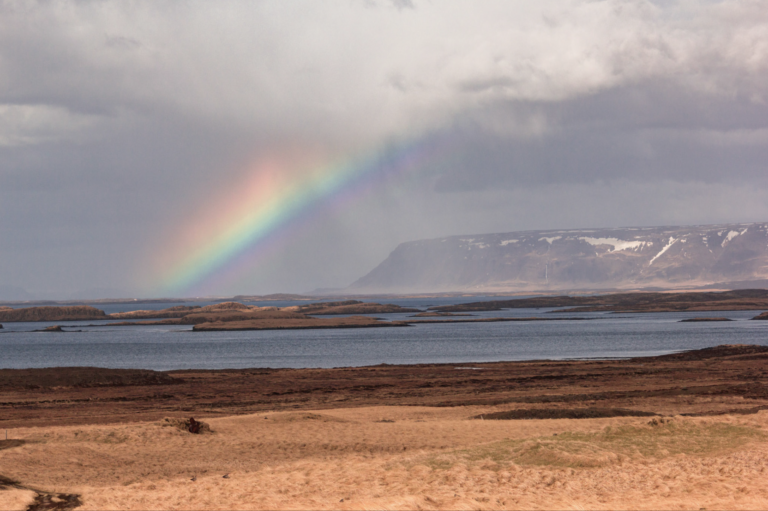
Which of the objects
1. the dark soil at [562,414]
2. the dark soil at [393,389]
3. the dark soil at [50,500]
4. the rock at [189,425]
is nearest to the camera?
the dark soil at [50,500]

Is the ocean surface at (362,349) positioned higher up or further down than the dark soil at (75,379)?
further down

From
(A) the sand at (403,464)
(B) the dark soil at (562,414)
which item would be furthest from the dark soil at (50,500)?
(B) the dark soil at (562,414)

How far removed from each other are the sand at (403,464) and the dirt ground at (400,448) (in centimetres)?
7

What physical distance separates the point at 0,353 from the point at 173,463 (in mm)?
80098

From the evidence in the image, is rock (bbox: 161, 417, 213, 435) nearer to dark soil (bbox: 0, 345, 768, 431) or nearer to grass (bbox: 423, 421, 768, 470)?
dark soil (bbox: 0, 345, 768, 431)

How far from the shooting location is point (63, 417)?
30828 millimetres

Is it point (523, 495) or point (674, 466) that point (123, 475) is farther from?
point (674, 466)

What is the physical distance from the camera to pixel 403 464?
18.9 metres

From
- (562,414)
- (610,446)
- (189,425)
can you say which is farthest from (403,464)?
(562,414)

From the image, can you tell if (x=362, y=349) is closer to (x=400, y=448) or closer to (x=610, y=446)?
(x=400, y=448)

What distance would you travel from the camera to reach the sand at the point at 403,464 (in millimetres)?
14977

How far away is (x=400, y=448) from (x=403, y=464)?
3476mm

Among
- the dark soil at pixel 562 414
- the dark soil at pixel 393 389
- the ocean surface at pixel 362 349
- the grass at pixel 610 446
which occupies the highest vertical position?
the grass at pixel 610 446

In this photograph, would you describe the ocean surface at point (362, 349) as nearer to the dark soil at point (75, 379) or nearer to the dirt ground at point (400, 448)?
the dark soil at point (75, 379)
